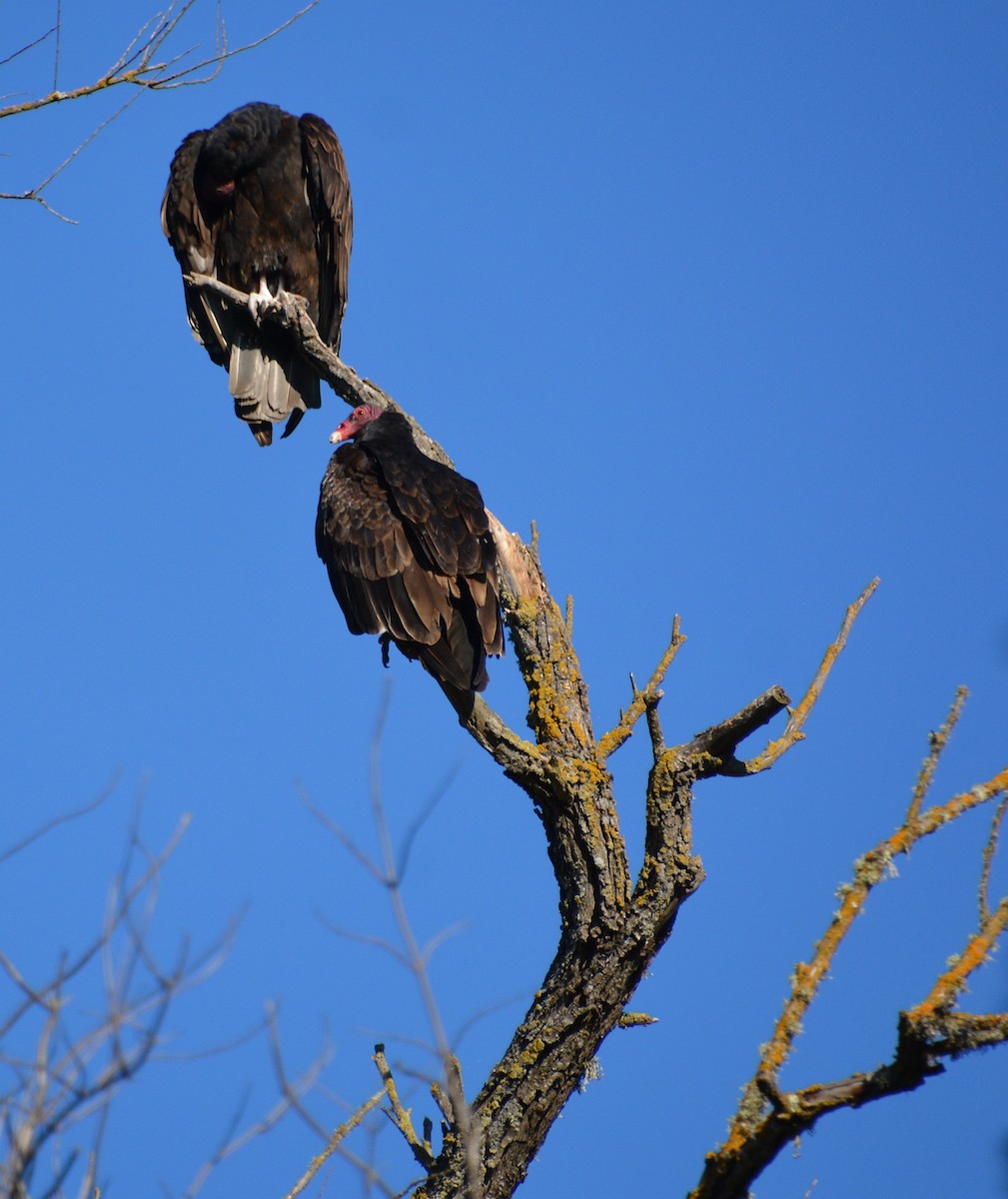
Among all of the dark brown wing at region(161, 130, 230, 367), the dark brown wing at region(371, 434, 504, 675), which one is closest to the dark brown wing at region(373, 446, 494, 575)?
the dark brown wing at region(371, 434, 504, 675)

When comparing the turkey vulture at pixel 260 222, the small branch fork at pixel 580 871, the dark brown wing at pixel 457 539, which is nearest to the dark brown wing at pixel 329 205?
the turkey vulture at pixel 260 222

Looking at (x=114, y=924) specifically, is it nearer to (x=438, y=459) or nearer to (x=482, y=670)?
(x=482, y=670)

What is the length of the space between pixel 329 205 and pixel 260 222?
0.29 m

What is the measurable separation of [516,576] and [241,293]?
2442mm

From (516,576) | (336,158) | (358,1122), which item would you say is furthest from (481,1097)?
(336,158)

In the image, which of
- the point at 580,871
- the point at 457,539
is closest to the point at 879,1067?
the point at 580,871

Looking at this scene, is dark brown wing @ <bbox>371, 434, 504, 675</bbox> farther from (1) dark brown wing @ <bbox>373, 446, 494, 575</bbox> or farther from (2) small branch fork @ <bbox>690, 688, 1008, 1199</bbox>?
(2) small branch fork @ <bbox>690, 688, 1008, 1199</bbox>

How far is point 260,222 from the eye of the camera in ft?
16.9

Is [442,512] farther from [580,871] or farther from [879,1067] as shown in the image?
[879,1067]

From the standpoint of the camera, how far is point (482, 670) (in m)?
3.07

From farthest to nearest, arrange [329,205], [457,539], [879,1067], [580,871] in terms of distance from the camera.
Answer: [329,205] < [457,539] < [580,871] < [879,1067]

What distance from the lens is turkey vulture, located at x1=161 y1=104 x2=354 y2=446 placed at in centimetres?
505

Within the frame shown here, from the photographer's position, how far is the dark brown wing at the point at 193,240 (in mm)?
5082

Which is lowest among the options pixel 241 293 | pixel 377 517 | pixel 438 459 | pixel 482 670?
pixel 482 670
